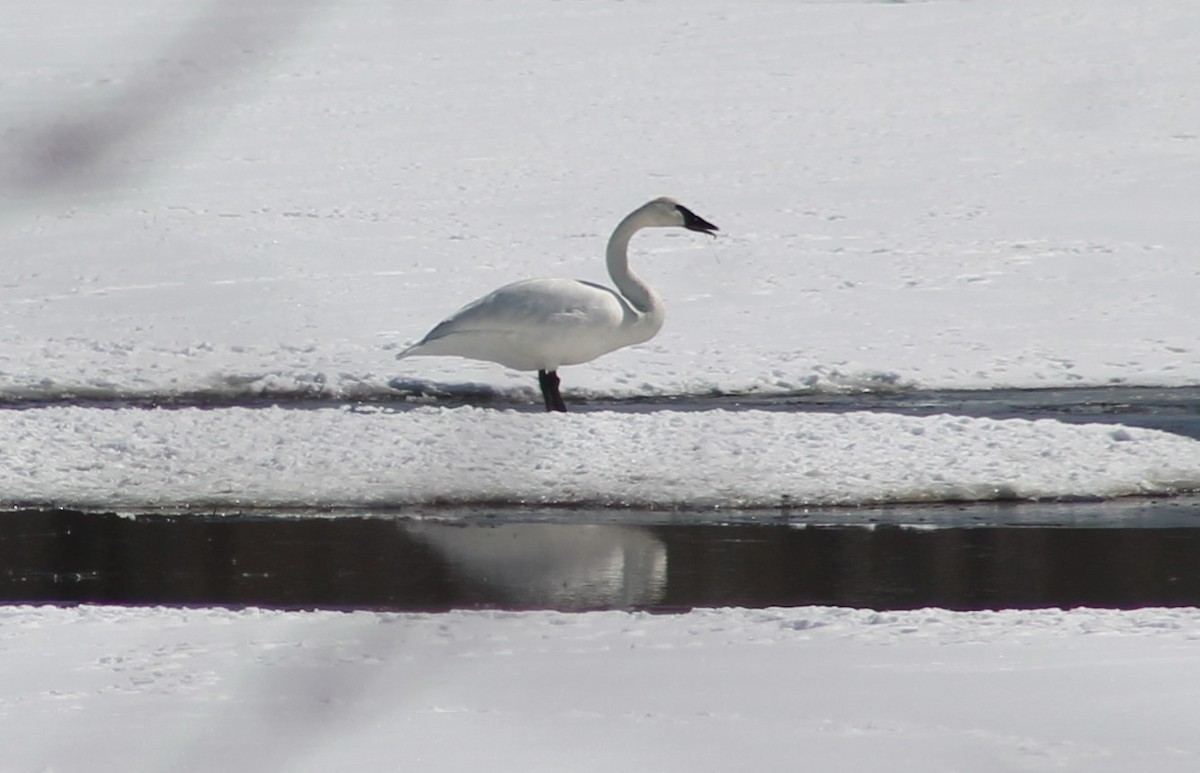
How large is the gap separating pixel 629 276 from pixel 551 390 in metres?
0.73

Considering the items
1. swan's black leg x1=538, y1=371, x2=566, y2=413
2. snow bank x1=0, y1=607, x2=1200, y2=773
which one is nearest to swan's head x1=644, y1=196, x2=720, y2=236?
swan's black leg x1=538, y1=371, x2=566, y2=413

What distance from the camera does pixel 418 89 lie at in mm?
22234

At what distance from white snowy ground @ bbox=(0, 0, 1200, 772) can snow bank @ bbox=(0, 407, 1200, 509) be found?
3 cm

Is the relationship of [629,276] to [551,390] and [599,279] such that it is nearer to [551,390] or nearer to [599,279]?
[551,390]

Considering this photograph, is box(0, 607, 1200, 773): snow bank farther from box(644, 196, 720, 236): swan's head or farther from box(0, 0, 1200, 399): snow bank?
box(644, 196, 720, 236): swan's head

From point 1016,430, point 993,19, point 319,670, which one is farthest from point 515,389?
point 993,19

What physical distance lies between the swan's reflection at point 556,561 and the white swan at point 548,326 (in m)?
1.88

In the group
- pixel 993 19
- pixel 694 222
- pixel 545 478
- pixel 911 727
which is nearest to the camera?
pixel 911 727

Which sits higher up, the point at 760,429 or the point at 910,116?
the point at 910,116

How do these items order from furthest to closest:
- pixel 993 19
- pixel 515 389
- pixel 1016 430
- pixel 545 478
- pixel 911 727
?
pixel 993 19 → pixel 515 389 → pixel 1016 430 → pixel 545 478 → pixel 911 727

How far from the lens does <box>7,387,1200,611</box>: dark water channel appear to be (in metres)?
6.00

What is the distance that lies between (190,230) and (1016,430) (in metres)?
9.68

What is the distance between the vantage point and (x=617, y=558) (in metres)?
6.62

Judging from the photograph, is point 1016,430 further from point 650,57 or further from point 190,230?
point 650,57
